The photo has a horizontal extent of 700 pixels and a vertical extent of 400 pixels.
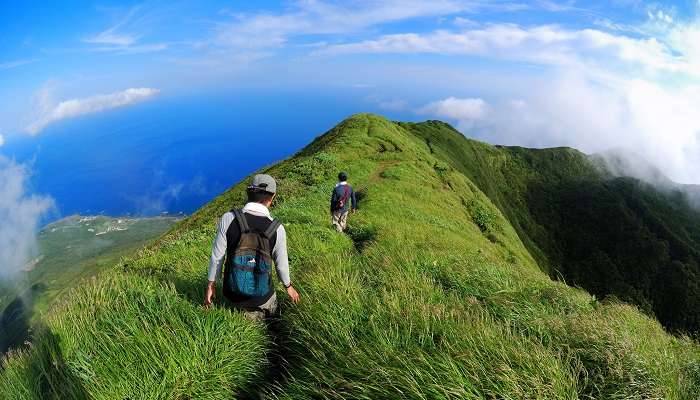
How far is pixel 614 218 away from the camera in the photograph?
183 metres

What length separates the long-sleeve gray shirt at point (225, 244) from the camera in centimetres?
532

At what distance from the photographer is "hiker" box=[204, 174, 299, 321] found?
5.28 meters

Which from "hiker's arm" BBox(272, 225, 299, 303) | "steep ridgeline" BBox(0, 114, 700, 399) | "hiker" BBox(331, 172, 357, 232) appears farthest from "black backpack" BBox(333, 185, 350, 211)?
"hiker's arm" BBox(272, 225, 299, 303)

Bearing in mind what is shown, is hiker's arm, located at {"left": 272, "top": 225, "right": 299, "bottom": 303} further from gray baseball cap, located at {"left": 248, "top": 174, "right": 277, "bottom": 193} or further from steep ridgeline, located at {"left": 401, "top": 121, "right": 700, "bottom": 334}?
steep ridgeline, located at {"left": 401, "top": 121, "right": 700, "bottom": 334}

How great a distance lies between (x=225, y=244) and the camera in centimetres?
536

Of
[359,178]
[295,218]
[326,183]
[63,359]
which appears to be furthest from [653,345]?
[359,178]

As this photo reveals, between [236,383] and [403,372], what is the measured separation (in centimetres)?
210

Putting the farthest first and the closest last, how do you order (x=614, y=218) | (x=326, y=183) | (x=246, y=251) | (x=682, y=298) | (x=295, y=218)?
(x=614, y=218) < (x=682, y=298) < (x=326, y=183) < (x=295, y=218) < (x=246, y=251)

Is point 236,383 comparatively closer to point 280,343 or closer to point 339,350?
point 280,343

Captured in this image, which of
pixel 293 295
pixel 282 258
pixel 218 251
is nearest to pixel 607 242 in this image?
pixel 293 295

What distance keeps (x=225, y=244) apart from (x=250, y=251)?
0.42 metres

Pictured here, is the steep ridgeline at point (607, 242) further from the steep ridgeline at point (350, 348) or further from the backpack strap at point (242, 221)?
the backpack strap at point (242, 221)

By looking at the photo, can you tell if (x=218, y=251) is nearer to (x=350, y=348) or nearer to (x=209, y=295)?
(x=209, y=295)

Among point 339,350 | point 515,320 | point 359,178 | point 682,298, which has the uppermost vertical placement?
point 339,350
